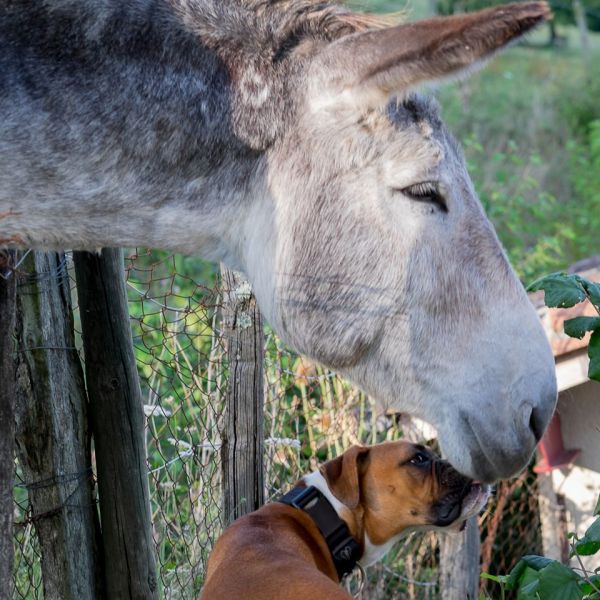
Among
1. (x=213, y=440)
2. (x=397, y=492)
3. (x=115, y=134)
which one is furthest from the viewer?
(x=213, y=440)

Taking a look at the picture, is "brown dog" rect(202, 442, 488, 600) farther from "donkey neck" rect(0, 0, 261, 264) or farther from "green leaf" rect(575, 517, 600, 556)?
"donkey neck" rect(0, 0, 261, 264)

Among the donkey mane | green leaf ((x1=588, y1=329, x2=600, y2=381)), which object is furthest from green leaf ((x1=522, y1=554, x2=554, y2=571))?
the donkey mane

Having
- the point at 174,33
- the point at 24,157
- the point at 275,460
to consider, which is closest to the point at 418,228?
the point at 174,33

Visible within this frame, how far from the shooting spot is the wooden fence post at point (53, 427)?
297cm

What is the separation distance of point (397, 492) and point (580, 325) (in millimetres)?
1097

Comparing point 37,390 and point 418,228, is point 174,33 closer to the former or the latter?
point 418,228

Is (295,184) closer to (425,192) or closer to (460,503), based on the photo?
(425,192)

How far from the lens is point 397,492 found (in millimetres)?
3664

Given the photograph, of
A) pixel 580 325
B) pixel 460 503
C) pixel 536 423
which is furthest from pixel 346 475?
pixel 536 423

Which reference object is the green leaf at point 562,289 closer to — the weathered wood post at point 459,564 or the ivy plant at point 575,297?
the ivy plant at point 575,297

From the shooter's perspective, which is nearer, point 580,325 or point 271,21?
point 271,21

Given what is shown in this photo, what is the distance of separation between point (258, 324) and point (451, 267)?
4.92ft

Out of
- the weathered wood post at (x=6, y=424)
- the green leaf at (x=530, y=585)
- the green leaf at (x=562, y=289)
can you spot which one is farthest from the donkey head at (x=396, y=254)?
the weathered wood post at (x=6, y=424)

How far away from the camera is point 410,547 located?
5.52 meters
